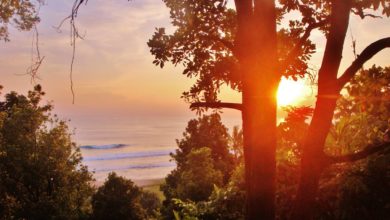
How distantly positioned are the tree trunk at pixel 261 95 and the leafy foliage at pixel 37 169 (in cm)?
2288

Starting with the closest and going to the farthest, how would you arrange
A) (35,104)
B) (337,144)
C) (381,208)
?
(381,208), (337,144), (35,104)

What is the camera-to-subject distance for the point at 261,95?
4.92 meters

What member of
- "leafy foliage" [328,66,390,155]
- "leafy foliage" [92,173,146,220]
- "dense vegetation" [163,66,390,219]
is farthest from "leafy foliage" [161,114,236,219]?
"leafy foliage" [328,66,390,155]

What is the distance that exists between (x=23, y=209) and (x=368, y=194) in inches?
946

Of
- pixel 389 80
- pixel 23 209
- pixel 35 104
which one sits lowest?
pixel 23 209

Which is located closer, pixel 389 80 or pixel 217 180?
pixel 389 80

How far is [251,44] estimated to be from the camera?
4.94m

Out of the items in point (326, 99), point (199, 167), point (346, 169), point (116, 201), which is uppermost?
point (326, 99)

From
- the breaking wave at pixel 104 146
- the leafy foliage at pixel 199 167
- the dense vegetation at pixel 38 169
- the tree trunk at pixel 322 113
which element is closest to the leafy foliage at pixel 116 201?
the dense vegetation at pixel 38 169

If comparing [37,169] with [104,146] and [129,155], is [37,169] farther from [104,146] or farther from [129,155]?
[104,146]

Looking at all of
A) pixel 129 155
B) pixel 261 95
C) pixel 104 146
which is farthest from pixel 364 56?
pixel 104 146

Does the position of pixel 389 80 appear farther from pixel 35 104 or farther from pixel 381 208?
pixel 35 104

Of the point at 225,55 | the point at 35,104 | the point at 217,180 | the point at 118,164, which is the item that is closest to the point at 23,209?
the point at 35,104

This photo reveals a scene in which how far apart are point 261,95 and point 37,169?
81.1ft
